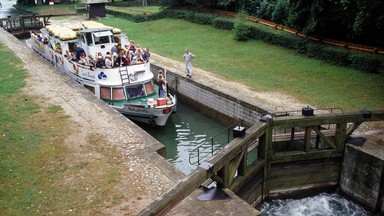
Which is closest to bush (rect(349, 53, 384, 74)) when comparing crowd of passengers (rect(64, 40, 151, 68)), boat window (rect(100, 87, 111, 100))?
crowd of passengers (rect(64, 40, 151, 68))

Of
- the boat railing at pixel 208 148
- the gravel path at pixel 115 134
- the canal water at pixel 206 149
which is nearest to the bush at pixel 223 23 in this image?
the canal water at pixel 206 149

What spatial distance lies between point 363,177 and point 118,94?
467 inches

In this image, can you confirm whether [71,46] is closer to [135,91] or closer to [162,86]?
[135,91]

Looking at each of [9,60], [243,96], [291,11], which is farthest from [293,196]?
[9,60]

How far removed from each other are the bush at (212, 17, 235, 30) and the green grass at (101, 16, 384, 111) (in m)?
0.50

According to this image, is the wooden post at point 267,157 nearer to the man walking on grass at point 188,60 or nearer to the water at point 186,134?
the water at point 186,134

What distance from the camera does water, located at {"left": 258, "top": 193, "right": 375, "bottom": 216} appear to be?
40.1 feet

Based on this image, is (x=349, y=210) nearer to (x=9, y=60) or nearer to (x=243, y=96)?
(x=243, y=96)

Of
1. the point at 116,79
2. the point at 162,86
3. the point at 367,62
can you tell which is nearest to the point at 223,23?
the point at 367,62

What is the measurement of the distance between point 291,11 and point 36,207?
69.4 feet

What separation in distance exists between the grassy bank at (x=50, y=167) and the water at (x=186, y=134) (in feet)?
12.4

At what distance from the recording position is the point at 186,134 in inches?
715

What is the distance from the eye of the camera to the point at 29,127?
570 inches

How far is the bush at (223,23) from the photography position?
107 ft
